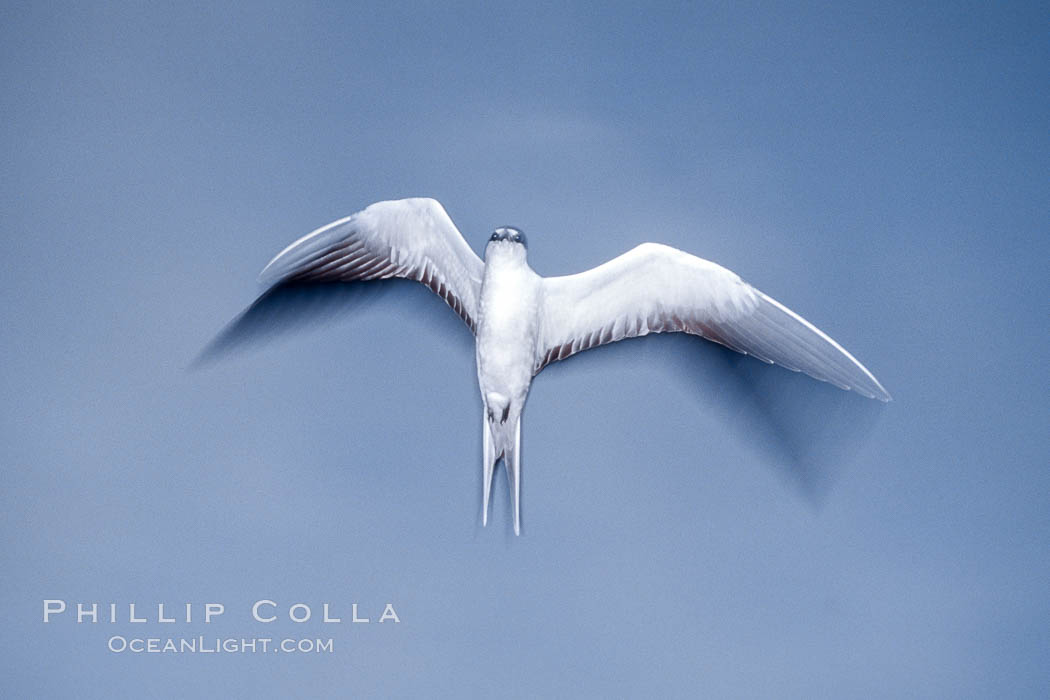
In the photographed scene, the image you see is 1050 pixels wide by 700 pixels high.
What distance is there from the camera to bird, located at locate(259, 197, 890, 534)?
62.0 inches

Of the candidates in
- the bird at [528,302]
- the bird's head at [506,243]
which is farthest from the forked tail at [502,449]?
the bird's head at [506,243]

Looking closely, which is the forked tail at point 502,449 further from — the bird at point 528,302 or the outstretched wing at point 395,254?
the outstretched wing at point 395,254

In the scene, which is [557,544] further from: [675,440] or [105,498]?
[105,498]

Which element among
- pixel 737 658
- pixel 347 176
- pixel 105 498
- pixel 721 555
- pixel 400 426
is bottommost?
pixel 737 658

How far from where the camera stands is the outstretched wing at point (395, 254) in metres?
1.60

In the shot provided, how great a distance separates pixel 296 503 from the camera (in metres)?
1.62

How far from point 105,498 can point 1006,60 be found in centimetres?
167

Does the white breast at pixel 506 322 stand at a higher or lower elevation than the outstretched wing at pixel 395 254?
lower

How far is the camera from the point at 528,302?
1582mm

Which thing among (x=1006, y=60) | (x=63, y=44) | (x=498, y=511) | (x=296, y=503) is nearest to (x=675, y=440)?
(x=498, y=511)

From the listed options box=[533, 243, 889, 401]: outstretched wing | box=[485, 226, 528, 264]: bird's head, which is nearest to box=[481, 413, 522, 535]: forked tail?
box=[533, 243, 889, 401]: outstretched wing

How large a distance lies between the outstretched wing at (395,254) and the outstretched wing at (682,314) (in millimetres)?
138

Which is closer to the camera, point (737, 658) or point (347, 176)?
point (737, 658)

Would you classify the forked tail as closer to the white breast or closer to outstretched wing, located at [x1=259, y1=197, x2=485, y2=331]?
the white breast
